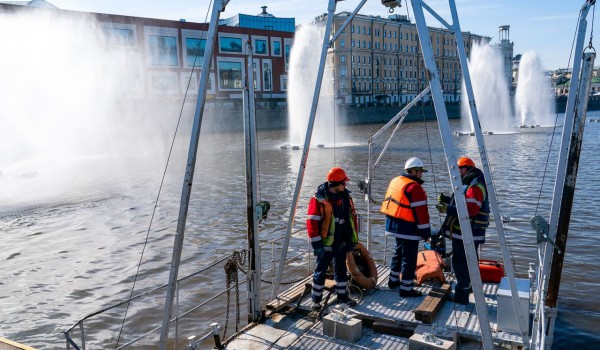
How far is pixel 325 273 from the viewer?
6.54m

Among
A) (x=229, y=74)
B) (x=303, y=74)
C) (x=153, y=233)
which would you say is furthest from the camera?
(x=229, y=74)

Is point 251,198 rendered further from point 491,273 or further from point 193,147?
Result: point 491,273

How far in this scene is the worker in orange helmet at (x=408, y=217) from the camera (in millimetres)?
6375

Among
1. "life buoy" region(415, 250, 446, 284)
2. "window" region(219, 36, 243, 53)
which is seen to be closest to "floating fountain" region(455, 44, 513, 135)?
"window" region(219, 36, 243, 53)

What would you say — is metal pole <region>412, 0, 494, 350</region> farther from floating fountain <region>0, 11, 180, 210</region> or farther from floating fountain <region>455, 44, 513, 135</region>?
floating fountain <region>455, 44, 513, 135</region>

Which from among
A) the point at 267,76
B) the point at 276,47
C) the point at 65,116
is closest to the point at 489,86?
the point at 276,47

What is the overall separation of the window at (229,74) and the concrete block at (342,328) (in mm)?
63587

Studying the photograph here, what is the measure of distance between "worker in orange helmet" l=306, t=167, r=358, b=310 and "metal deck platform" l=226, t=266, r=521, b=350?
1.05ft

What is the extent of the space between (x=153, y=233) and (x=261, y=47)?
5570 centimetres

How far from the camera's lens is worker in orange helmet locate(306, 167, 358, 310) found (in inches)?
247

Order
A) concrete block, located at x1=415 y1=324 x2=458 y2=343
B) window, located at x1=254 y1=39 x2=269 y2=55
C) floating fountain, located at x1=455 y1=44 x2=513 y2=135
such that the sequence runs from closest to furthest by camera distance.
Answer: concrete block, located at x1=415 y1=324 x2=458 y2=343
window, located at x1=254 y1=39 x2=269 y2=55
floating fountain, located at x1=455 y1=44 x2=513 y2=135

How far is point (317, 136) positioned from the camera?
5209 cm

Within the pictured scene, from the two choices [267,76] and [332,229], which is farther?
[267,76]

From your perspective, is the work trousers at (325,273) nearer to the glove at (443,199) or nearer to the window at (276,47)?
the glove at (443,199)
